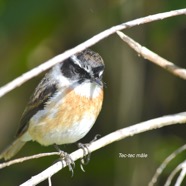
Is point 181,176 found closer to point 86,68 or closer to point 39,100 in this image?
point 86,68

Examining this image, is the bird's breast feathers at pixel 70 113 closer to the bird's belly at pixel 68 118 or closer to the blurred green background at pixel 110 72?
the bird's belly at pixel 68 118

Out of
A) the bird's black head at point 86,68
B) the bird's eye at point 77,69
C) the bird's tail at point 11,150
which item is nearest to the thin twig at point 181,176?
the bird's black head at point 86,68

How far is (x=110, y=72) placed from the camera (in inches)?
217

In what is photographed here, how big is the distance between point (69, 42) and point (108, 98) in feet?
2.32

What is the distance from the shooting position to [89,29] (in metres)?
5.45

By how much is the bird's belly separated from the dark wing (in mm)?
99

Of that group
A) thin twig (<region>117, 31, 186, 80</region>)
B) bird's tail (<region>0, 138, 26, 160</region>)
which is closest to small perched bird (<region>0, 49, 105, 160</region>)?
bird's tail (<region>0, 138, 26, 160</region>)

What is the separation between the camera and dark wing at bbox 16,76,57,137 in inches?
173

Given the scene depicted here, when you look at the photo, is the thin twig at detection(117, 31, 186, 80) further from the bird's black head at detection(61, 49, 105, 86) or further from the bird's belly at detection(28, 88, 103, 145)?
the bird's belly at detection(28, 88, 103, 145)

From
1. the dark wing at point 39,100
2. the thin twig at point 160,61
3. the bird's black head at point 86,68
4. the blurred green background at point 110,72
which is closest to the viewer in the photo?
the thin twig at point 160,61

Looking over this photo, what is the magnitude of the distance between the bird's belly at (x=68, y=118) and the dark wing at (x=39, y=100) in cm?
10

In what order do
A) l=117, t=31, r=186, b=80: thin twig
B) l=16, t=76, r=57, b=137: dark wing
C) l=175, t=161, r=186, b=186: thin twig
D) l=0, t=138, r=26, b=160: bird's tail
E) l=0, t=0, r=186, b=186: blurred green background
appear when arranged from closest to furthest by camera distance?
1. l=175, t=161, r=186, b=186: thin twig
2. l=117, t=31, r=186, b=80: thin twig
3. l=16, t=76, r=57, b=137: dark wing
4. l=0, t=0, r=186, b=186: blurred green background
5. l=0, t=138, r=26, b=160: bird's tail

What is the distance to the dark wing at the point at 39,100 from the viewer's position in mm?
4383

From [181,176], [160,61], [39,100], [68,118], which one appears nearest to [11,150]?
[39,100]
